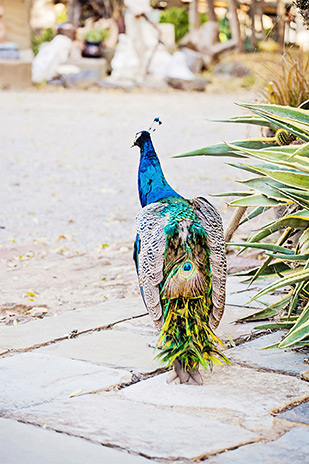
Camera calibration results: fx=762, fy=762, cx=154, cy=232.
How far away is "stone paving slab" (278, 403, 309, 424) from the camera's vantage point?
2.65 m

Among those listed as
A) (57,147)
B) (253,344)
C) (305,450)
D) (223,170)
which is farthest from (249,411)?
(57,147)

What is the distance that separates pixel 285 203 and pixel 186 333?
0.83m

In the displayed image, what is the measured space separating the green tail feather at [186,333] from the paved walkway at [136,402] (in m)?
0.13

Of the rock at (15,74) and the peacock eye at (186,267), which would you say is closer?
the peacock eye at (186,267)

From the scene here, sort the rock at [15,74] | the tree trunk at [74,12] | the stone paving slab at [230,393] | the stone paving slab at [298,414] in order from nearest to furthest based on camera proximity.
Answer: the stone paving slab at [298,414], the stone paving slab at [230,393], the rock at [15,74], the tree trunk at [74,12]

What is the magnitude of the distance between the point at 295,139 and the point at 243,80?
14.4 meters

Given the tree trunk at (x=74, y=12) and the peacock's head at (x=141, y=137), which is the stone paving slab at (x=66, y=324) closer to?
the peacock's head at (x=141, y=137)

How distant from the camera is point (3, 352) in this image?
346cm

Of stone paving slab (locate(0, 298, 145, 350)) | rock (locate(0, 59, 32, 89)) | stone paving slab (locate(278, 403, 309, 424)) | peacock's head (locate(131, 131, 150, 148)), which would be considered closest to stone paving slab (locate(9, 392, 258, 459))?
stone paving slab (locate(278, 403, 309, 424))

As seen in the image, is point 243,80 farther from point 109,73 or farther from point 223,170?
point 223,170

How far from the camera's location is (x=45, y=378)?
10.1 ft

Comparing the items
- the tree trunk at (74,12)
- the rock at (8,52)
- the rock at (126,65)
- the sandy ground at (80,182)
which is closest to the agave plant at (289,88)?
the sandy ground at (80,182)

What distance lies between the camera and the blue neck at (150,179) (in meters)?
3.46

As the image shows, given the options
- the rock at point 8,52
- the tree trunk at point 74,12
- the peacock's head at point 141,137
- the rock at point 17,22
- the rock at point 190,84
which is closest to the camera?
the peacock's head at point 141,137
